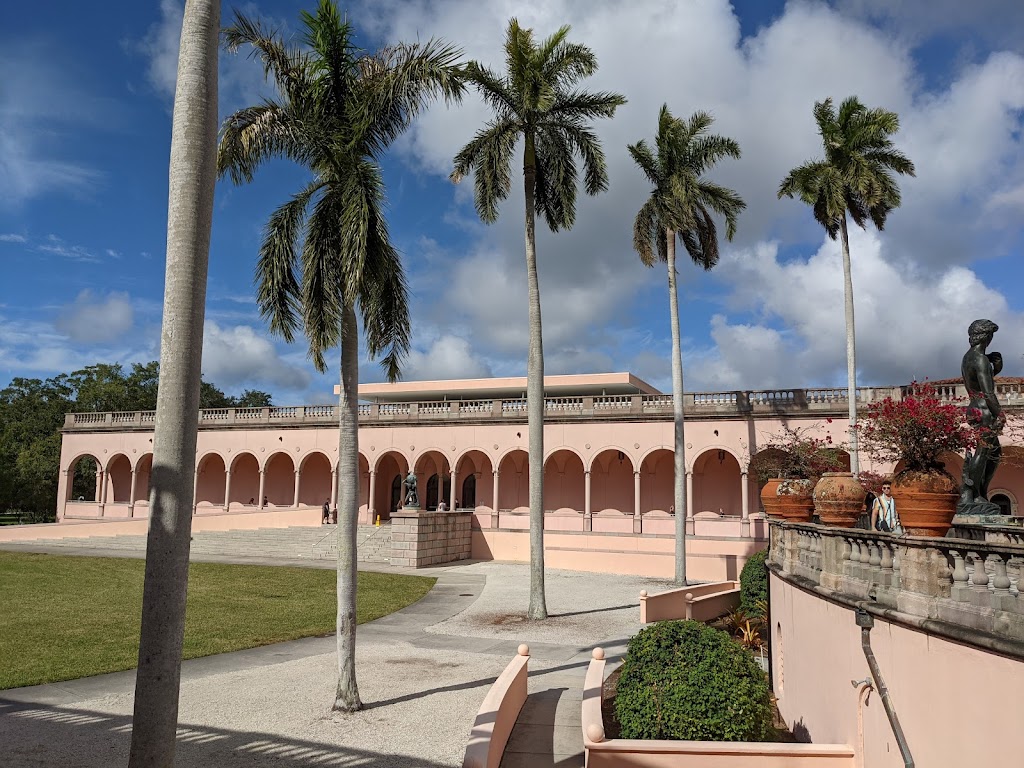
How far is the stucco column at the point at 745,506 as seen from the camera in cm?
2599

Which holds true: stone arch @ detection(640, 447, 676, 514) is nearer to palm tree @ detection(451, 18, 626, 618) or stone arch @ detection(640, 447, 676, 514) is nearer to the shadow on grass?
palm tree @ detection(451, 18, 626, 618)

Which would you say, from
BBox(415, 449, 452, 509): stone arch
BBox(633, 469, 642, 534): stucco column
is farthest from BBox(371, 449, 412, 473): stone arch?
BBox(633, 469, 642, 534): stucco column

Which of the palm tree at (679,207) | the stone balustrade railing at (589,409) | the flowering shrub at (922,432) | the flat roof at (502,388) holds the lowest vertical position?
the flowering shrub at (922,432)

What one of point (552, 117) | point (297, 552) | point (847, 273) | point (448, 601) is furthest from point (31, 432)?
point (847, 273)

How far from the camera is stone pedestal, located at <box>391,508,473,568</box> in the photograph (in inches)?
949

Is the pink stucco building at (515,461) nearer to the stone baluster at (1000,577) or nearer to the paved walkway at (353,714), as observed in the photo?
the paved walkway at (353,714)

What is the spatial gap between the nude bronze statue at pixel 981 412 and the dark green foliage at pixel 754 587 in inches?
234

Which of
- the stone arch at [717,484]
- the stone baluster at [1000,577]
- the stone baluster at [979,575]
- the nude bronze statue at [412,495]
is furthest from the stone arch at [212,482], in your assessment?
the stone baluster at [1000,577]

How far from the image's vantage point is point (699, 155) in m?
21.9

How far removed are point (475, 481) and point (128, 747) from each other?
29.9 m

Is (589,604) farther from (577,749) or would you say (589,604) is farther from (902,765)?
(902,765)

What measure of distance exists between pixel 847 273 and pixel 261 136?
20062mm

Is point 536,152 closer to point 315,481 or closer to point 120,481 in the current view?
point 315,481

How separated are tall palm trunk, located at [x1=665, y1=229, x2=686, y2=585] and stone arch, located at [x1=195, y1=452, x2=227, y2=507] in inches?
1149
